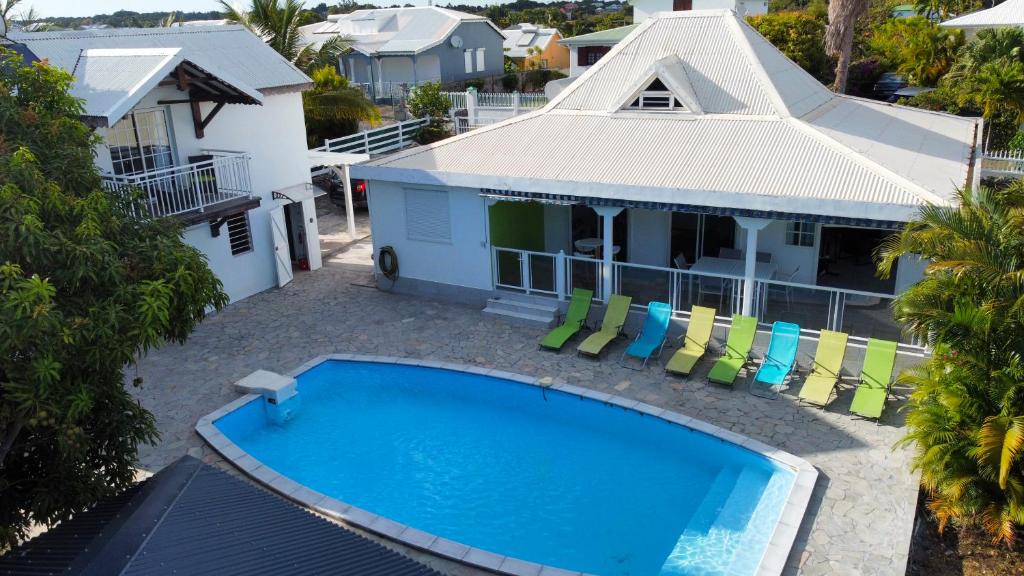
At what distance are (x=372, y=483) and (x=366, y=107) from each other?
70.1ft

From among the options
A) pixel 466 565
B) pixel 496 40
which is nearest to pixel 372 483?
pixel 466 565

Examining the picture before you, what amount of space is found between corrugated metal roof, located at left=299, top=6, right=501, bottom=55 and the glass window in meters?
36.9

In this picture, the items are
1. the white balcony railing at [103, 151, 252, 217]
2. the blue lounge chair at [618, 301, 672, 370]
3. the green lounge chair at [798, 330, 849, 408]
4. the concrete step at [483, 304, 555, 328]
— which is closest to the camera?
the green lounge chair at [798, 330, 849, 408]

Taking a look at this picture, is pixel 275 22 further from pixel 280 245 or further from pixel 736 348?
pixel 736 348

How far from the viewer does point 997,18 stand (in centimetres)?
4034

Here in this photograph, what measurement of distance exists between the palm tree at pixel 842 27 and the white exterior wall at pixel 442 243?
1813 cm

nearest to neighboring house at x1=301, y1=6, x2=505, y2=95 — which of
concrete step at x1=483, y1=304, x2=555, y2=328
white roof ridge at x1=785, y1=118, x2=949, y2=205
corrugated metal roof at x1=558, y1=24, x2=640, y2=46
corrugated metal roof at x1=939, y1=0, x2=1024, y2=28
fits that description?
corrugated metal roof at x1=558, y1=24, x2=640, y2=46

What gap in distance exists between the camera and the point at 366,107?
31.2m

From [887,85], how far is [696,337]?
116 ft

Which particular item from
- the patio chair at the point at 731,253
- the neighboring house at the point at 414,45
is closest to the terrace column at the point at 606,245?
the patio chair at the point at 731,253

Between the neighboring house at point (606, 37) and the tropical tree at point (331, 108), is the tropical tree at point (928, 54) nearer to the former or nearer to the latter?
the neighboring house at point (606, 37)

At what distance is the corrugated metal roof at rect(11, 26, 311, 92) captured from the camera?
1912 centimetres

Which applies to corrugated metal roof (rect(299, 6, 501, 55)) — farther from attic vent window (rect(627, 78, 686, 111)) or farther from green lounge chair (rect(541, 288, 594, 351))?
green lounge chair (rect(541, 288, 594, 351))

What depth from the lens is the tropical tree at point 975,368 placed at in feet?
Result: 32.0
